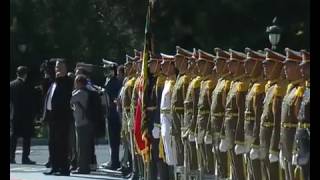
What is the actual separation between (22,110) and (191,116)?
290 inches

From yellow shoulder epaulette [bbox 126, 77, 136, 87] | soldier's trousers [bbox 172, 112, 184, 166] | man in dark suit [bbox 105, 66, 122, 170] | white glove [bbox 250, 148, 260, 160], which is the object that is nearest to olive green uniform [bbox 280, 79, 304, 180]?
white glove [bbox 250, 148, 260, 160]

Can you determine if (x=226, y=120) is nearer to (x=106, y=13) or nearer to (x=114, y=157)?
(x=114, y=157)

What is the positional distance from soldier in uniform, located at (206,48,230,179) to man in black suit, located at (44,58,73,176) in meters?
4.98

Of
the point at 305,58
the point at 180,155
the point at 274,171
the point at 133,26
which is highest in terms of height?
the point at 133,26

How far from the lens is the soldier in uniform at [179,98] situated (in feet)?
42.7

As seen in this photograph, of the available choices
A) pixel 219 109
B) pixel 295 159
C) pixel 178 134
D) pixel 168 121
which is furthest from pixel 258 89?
pixel 168 121

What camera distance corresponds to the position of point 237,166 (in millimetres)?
11445

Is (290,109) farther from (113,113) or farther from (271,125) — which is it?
(113,113)

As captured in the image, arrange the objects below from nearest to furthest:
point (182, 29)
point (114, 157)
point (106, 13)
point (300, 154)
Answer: point (300, 154) < point (114, 157) < point (182, 29) < point (106, 13)

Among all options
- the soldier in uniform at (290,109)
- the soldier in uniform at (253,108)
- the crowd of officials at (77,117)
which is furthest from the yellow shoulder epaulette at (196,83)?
the crowd of officials at (77,117)

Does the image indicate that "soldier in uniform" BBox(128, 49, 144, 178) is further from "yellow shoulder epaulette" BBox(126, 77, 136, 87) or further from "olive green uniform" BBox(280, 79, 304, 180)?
"olive green uniform" BBox(280, 79, 304, 180)

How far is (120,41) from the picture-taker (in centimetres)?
3628
